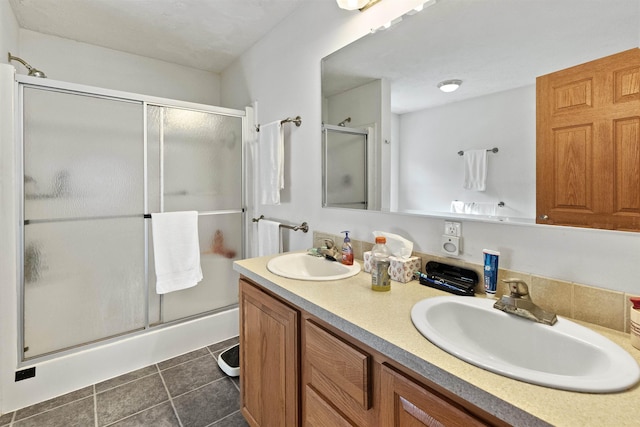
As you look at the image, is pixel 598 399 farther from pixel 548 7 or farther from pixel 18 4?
pixel 18 4

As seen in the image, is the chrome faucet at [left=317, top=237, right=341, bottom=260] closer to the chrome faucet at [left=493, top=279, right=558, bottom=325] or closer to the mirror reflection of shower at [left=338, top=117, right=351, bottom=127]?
the mirror reflection of shower at [left=338, top=117, right=351, bottom=127]

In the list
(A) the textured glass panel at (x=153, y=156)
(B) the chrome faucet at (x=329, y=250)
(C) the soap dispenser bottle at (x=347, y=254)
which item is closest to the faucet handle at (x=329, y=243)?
(B) the chrome faucet at (x=329, y=250)

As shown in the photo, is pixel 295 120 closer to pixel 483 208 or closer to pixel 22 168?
pixel 483 208

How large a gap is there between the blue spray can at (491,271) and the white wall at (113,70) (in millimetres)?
2925

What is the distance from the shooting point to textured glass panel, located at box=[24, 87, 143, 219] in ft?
5.54

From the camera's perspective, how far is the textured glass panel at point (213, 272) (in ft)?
7.34

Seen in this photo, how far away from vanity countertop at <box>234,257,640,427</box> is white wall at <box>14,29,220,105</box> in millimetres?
2440

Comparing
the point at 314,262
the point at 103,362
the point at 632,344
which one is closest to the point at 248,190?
the point at 314,262

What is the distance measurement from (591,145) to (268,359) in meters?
1.29

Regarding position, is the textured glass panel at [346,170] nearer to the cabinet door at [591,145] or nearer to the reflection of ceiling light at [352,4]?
the reflection of ceiling light at [352,4]

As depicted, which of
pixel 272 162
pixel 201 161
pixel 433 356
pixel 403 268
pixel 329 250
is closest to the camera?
pixel 433 356

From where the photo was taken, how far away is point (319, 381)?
95cm

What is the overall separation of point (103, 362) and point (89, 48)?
2.37 metres

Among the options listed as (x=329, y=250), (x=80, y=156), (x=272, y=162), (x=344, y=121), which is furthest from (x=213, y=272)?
(x=344, y=121)
